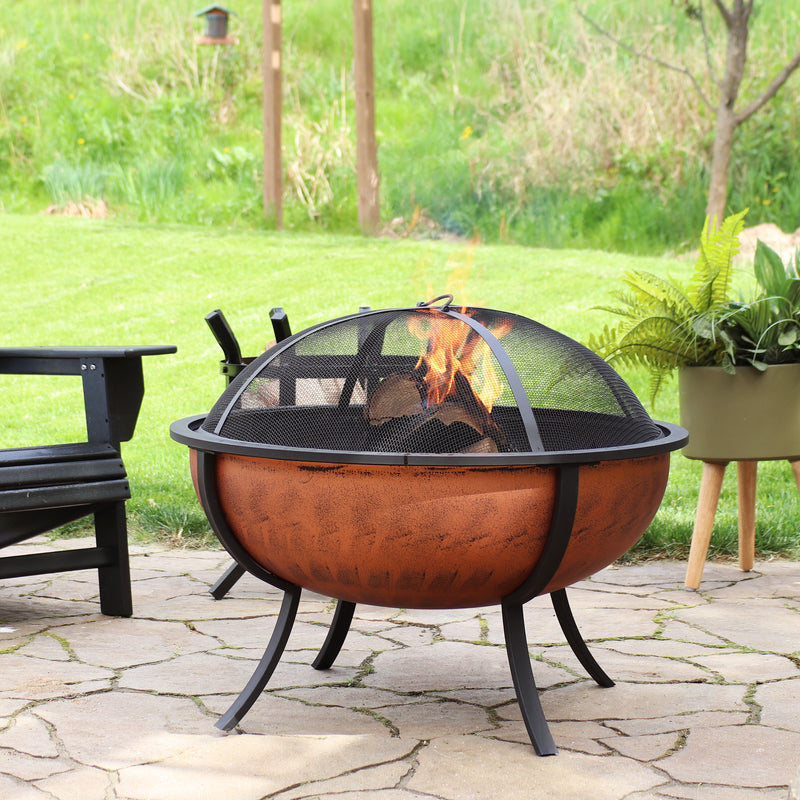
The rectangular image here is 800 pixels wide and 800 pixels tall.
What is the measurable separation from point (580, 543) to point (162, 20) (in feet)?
38.7

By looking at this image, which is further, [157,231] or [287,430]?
[157,231]

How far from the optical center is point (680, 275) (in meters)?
7.05

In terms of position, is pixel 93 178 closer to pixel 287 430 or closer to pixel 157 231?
pixel 157 231

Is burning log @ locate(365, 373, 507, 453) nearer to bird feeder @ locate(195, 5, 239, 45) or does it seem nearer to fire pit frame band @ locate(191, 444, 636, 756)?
fire pit frame band @ locate(191, 444, 636, 756)

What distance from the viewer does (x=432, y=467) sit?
1984mm

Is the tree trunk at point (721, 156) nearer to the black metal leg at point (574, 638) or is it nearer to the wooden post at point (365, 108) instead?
the wooden post at point (365, 108)

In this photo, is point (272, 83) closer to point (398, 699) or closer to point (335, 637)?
point (335, 637)

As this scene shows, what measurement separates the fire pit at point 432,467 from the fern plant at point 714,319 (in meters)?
0.79

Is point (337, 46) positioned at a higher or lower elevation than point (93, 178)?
higher

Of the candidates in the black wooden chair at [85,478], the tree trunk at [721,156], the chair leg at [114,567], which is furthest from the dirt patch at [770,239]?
the chair leg at [114,567]

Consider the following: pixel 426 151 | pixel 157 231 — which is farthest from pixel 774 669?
pixel 426 151

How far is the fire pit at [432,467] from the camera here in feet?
6.64

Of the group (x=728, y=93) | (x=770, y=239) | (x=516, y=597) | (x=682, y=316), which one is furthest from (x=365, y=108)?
(x=516, y=597)

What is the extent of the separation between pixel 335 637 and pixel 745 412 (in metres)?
1.40
